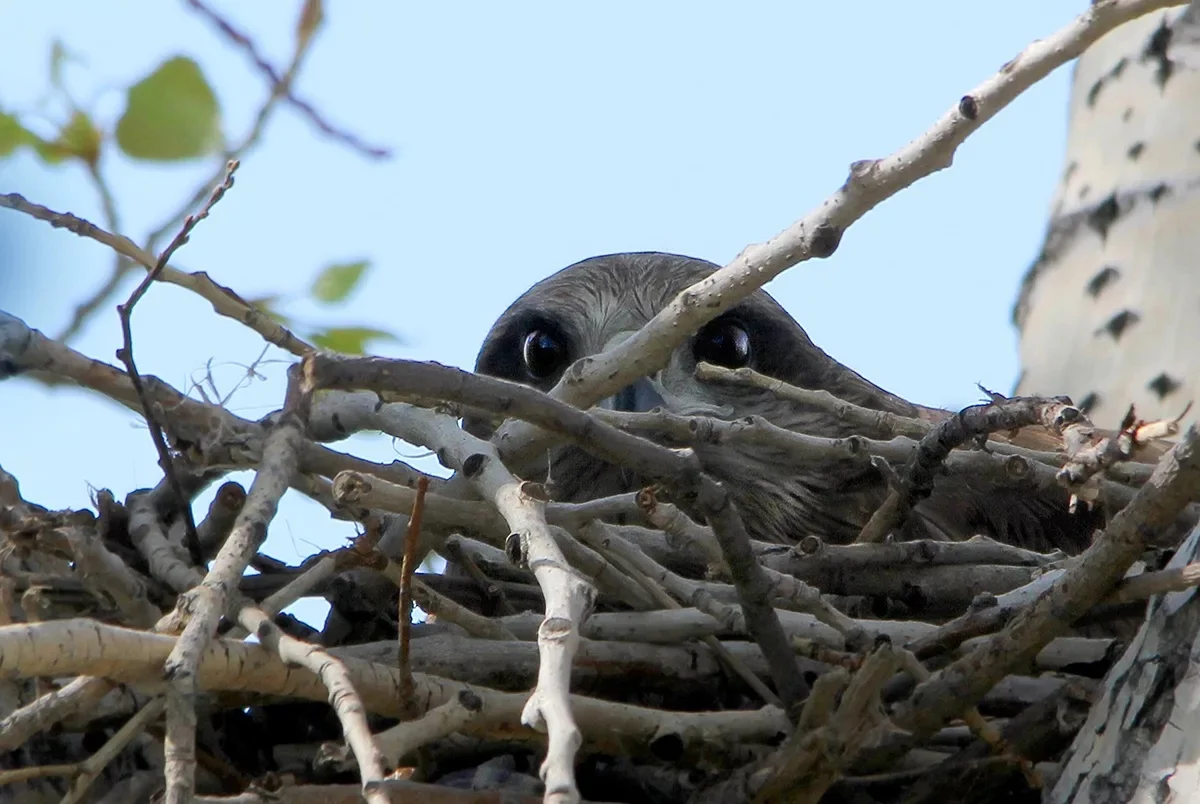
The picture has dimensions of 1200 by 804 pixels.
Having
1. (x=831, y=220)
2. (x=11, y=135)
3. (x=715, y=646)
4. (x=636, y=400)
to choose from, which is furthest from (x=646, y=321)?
(x=831, y=220)

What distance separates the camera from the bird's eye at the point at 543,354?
3.93 m

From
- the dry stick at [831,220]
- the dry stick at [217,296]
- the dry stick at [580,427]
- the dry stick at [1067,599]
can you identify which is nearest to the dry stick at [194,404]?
the dry stick at [217,296]

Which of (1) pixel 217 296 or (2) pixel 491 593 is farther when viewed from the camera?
(2) pixel 491 593

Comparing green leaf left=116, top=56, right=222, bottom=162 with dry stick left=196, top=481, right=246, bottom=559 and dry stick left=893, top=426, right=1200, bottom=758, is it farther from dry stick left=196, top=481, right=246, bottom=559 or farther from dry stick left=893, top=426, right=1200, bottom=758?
dry stick left=893, top=426, right=1200, bottom=758

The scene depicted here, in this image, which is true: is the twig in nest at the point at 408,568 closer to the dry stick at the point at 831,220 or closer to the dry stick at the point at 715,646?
the dry stick at the point at 831,220

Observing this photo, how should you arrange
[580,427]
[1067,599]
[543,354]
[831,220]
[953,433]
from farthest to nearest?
1. [543,354]
2. [953,433]
3. [831,220]
4. [1067,599]
5. [580,427]

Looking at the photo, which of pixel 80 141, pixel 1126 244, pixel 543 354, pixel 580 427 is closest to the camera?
pixel 580 427

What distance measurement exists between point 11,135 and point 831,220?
1676 millimetres

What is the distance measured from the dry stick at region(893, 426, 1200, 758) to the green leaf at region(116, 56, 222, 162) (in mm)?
1587

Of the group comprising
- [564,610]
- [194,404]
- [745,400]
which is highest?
[745,400]

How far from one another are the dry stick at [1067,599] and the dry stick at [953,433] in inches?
12.0

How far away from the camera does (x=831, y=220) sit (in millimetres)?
2061

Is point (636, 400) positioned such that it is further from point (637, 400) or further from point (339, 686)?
point (339, 686)

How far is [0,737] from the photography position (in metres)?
1.71
